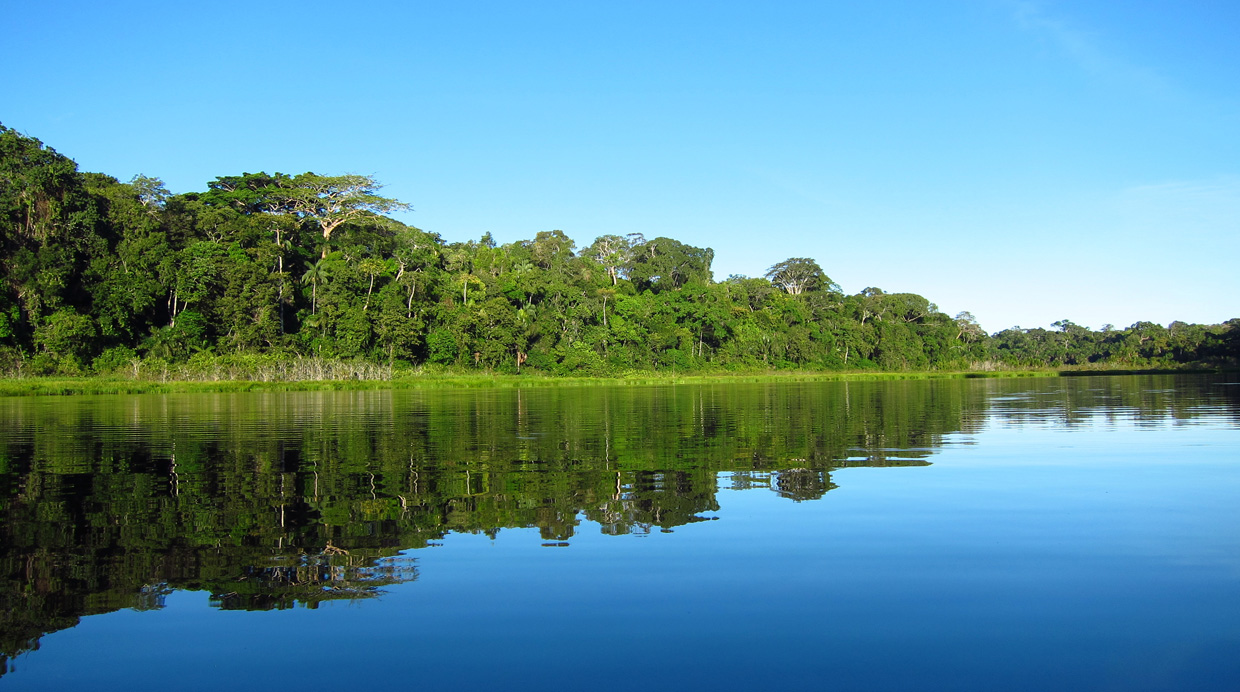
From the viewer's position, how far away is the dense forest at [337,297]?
5422 cm

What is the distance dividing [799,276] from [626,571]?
337 feet

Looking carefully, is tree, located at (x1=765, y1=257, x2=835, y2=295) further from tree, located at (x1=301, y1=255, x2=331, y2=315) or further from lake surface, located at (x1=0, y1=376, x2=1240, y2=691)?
lake surface, located at (x1=0, y1=376, x2=1240, y2=691)

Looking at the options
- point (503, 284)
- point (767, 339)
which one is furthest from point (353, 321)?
point (767, 339)

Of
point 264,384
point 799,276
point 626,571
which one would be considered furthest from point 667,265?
point 626,571

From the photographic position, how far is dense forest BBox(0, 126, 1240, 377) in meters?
54.2

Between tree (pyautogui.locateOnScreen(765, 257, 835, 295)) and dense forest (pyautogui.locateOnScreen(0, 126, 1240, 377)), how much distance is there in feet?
28.0

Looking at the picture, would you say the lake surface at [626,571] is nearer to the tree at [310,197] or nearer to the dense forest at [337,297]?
the dense forest at [337,297]

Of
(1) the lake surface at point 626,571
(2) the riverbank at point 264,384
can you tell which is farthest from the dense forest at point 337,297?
(1) the lake surface at point 626,571

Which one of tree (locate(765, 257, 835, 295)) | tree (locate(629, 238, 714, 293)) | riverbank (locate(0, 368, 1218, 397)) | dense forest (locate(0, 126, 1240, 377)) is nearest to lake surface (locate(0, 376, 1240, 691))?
riverbank (locate(0, 368, 1218, 397))

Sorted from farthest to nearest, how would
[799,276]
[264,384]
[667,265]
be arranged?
[799,276] → [667,265] → [264,384]

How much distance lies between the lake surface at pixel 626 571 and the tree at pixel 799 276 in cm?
9383

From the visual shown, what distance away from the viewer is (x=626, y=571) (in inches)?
229

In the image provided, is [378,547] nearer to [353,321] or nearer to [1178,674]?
[1178,674]

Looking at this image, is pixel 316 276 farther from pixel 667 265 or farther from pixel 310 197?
pixel 667 265
